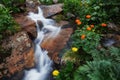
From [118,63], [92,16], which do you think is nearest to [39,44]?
[92,16]

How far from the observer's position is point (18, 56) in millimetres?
5582

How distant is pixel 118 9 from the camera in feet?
19.9

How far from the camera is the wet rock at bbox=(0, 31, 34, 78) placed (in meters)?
5.36

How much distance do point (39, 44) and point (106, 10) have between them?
2256 mm

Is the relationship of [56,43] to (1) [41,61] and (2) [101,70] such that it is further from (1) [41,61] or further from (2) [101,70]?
(2) [101,70]

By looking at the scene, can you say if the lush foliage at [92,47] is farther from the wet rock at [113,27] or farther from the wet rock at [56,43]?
the wet rock at [56,43]

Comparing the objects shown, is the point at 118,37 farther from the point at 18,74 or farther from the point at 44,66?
the point at 18,74

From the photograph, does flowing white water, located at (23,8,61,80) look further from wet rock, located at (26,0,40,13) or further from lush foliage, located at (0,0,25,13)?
wet rock, located at (26,0,40,13)

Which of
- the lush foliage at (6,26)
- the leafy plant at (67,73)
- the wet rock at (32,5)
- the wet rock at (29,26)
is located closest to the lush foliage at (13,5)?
the wet rock at (32,5)

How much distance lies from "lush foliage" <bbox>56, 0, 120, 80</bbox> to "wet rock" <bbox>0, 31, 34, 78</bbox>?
1.14 metres

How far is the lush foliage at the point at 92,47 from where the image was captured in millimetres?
3684

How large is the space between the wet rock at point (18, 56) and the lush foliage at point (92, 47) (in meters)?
1.14

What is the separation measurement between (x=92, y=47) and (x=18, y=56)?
6.56 ft

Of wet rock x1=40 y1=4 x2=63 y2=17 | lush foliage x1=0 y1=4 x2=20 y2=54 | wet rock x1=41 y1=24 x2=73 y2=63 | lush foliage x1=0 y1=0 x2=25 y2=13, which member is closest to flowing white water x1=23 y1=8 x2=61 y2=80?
wet rock x1=41 y1=24 x2=73 y2=63
